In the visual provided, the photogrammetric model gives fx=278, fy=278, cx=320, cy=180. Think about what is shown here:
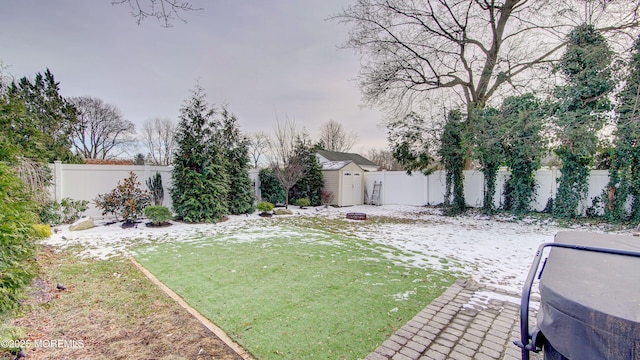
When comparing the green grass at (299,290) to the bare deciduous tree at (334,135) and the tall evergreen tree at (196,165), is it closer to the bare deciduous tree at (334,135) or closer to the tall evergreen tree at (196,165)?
the tall evergreen tree at (196,165)

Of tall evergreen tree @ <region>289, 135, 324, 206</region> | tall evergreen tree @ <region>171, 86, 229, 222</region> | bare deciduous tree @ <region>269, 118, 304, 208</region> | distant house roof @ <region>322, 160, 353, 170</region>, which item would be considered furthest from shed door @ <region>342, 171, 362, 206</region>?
tall evergreen tree @ <region>171, 86, 229, 222</region>

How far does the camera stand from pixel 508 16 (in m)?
10.8

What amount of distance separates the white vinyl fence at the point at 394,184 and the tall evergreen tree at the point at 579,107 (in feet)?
1.72

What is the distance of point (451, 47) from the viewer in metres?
11.7

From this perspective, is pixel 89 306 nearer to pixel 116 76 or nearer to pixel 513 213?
pixel 116 76

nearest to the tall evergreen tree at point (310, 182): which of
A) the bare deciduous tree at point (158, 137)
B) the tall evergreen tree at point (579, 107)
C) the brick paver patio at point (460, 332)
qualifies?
the tall evergreen tree at point (579, 107)

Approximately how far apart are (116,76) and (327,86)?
7.38 meters

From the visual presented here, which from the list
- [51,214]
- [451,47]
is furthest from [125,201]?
[451,47]

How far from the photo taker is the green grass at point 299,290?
8.16 feet

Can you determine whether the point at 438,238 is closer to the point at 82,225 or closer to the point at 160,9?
the point at 160,9

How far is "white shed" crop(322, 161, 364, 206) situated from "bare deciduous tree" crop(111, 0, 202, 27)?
36.0ft

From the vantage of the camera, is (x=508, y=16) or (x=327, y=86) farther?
(x=327, y=86)

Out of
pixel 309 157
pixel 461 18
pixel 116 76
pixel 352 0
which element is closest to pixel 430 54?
pixel 461 18

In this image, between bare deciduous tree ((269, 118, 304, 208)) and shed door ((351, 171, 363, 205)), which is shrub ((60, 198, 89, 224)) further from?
shed door ((351, 171, 363, 205))
